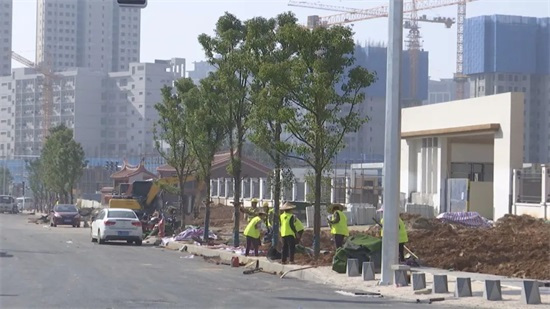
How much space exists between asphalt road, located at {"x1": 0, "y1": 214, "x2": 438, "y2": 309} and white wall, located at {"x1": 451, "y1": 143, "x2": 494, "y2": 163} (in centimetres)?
2392

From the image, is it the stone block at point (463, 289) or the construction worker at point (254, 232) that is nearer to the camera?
the stone block at point (463, 289)

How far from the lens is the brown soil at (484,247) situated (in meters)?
25.2

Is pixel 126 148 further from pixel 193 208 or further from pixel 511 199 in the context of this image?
pixel 511 199

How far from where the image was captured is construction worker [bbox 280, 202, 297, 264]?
27.3 meters

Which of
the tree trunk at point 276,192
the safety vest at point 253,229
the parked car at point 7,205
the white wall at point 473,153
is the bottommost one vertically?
the parked car at point 7,205

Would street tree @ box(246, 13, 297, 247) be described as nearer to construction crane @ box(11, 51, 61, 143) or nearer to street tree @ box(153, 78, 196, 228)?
street tree @ box(153, 78, 196, 228)

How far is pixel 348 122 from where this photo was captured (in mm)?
28812

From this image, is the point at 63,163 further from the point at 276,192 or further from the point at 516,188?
the point at 276,192

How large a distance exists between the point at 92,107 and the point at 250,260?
6367 inches

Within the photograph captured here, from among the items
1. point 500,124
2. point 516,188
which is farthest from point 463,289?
point 500,124

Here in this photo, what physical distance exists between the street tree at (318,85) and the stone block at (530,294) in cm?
1045

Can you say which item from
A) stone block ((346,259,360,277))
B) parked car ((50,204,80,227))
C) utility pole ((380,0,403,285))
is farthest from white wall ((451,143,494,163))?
utility pole ((380,0,403,285))

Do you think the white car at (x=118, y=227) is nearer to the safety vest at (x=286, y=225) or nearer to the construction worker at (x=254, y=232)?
the construction worker at (x=254, y=232)

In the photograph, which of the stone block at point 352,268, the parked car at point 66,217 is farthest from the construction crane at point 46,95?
the stone block at point 352,268
